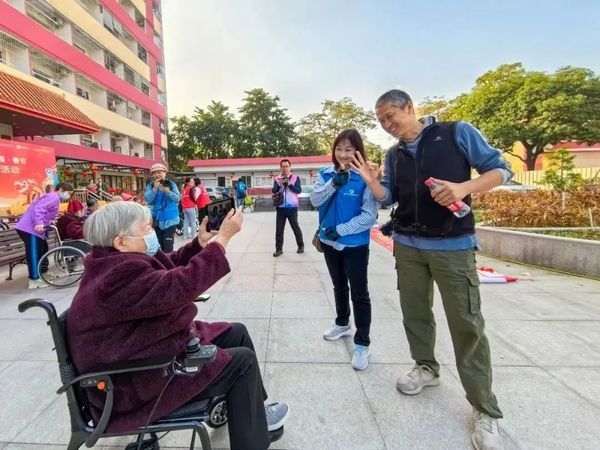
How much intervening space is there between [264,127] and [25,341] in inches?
1643

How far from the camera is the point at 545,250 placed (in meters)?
5.60

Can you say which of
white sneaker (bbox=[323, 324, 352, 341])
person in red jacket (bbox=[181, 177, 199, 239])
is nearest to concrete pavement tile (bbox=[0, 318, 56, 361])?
white sneaker (bbox=[323, 324, 352, 341])

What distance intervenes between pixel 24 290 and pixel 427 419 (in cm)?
529

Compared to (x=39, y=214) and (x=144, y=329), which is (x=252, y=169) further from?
(x=144, y=329)

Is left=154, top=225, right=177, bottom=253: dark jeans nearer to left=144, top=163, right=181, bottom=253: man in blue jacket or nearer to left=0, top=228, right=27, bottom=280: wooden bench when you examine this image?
left=144, top=163, right=181, bottom=253: man in blue jacket

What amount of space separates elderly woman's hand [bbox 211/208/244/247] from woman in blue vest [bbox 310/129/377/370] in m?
1.00

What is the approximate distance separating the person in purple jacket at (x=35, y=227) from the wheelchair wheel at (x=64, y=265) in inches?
3.6

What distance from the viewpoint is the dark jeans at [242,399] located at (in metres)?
1.44

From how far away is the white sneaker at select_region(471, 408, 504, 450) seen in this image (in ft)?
5.71

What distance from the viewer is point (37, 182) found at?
898cm

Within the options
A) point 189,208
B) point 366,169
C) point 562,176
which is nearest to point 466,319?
point 366,169

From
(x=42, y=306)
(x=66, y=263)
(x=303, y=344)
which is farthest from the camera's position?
(x=66, y=263)

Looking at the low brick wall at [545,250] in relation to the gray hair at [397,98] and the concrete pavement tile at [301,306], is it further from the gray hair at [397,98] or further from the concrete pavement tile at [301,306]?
the gray hair at [397,98]

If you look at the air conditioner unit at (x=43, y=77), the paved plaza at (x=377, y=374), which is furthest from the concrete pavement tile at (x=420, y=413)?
the air conditioner unit at (x=43, y=77)
